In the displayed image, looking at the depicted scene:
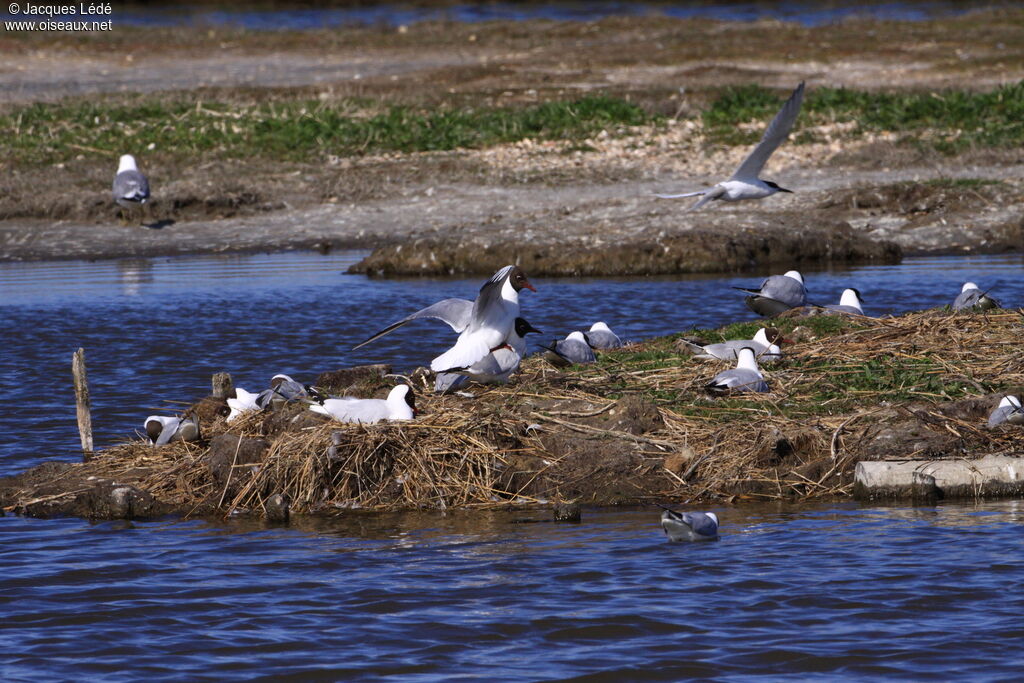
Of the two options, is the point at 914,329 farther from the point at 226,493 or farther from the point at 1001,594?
the point at 226,493

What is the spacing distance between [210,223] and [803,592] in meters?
15.5

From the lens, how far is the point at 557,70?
33188mm

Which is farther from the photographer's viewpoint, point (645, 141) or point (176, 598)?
point (645, 141)

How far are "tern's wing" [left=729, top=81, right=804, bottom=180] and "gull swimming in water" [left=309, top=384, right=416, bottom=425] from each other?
15.3 feet

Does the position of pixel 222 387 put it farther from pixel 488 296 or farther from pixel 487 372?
pixel 488 296

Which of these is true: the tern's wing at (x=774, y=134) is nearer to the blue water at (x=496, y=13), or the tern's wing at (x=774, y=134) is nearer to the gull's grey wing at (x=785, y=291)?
the gull's grey wing at (x=785, y=291)

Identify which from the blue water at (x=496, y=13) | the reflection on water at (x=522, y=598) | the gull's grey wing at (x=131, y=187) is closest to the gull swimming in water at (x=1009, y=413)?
the reflection on water at (x=522, y=598)

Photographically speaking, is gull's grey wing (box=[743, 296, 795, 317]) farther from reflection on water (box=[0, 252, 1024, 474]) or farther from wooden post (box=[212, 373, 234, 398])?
wooden post (box=[212, 373, 234, 398])

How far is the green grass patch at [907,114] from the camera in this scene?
22500 millimetres

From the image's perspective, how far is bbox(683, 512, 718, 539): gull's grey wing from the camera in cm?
732

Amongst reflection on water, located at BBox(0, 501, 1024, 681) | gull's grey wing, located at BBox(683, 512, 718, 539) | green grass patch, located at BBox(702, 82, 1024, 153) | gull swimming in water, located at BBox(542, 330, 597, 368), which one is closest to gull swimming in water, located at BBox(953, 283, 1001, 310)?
gull swimming in water, located at BBox(542, 330, 597, 368)

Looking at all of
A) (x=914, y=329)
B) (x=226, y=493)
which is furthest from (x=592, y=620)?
(x=914, y=329)

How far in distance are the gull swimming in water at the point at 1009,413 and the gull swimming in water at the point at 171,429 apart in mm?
4626

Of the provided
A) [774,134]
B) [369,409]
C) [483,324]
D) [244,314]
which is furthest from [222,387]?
[244,314]
